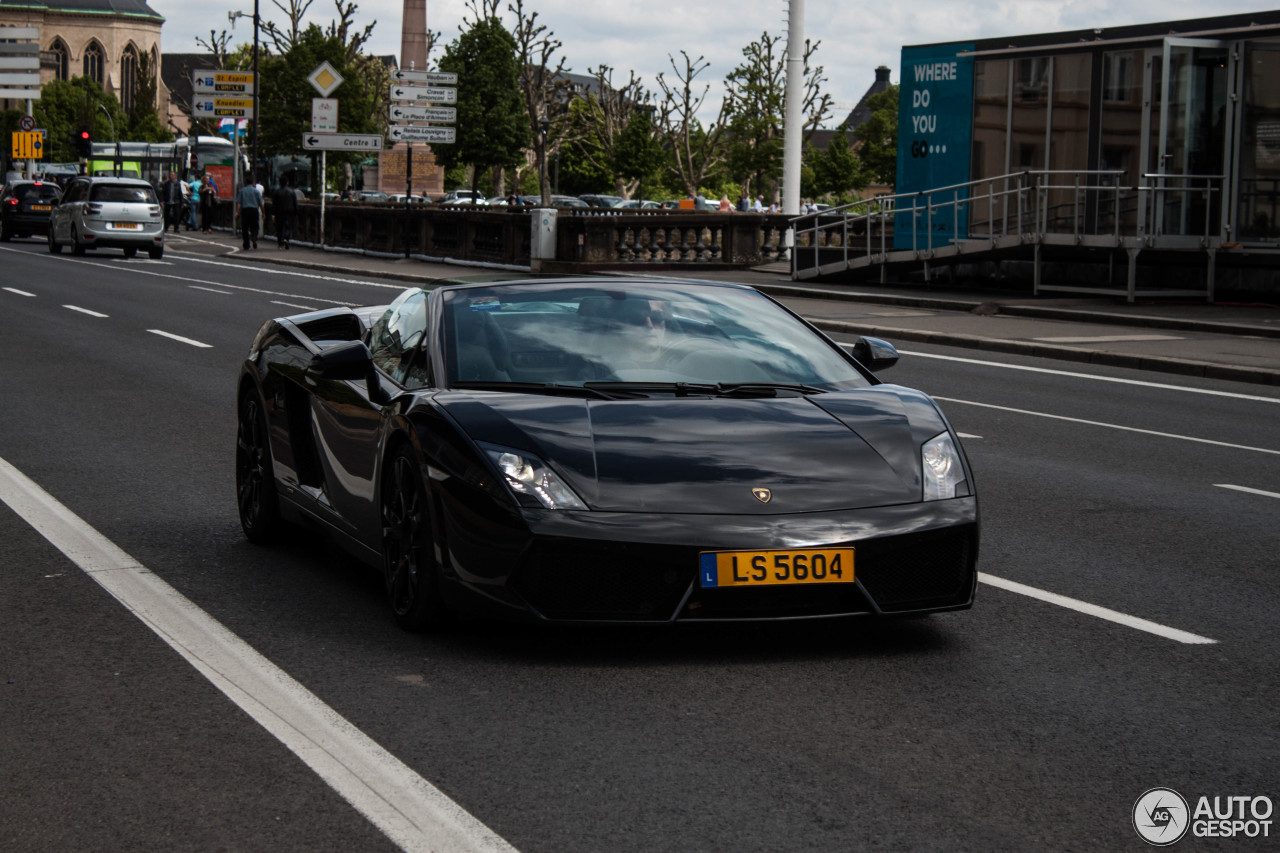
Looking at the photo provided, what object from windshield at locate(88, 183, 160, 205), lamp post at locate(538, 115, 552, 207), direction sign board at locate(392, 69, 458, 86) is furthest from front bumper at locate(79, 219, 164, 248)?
lamp post at locate(538, 115, 552, 207)

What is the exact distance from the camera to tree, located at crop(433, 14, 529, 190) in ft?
263

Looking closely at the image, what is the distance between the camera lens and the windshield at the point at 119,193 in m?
41.8

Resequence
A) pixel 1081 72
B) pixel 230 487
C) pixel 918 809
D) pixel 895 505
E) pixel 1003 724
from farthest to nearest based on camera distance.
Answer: pixel 1081 72 → pixel 230 487 → pixel 895 505 → pixel 1003 724 → pixel 918 809

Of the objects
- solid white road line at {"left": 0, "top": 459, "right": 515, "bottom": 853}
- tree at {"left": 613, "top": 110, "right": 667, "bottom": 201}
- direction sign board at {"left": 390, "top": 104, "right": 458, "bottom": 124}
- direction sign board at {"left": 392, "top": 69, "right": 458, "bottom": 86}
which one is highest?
tree at {"left": 613, "top": 110, "right": 667, "bottom": 201}

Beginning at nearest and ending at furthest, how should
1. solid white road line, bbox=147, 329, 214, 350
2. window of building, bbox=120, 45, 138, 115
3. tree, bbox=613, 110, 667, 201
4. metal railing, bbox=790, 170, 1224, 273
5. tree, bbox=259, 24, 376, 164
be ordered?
solid white road line, bbox=147, 329, 214, 350
metal railing, bbox=790, 170, 1224, 273
tree, bbox=259, 24, 376, 164
tree, bbox=613, 110, 667, 201
window of building, bbox=120, 45, 138, 115

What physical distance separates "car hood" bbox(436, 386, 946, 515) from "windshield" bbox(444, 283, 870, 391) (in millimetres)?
300

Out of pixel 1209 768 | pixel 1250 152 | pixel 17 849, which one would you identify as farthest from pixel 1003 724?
pixel 1250 152

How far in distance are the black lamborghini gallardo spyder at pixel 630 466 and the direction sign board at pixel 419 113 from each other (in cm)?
3376

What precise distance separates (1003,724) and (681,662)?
110cm

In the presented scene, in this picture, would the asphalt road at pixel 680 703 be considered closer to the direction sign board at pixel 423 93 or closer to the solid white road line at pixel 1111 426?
the solid white road line at pixel 1111 426

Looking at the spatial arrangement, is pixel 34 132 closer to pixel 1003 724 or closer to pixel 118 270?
pixel 118 270

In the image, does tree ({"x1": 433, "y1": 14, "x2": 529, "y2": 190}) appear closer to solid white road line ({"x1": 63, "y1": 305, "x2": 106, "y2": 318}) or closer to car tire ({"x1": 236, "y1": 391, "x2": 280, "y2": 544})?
solid white road line ({"x1": 63, "y1": 305, "x2": 106, "y2": 318})

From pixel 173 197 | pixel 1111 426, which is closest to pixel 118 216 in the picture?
pixel 173 197

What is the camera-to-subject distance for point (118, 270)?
3566cm
